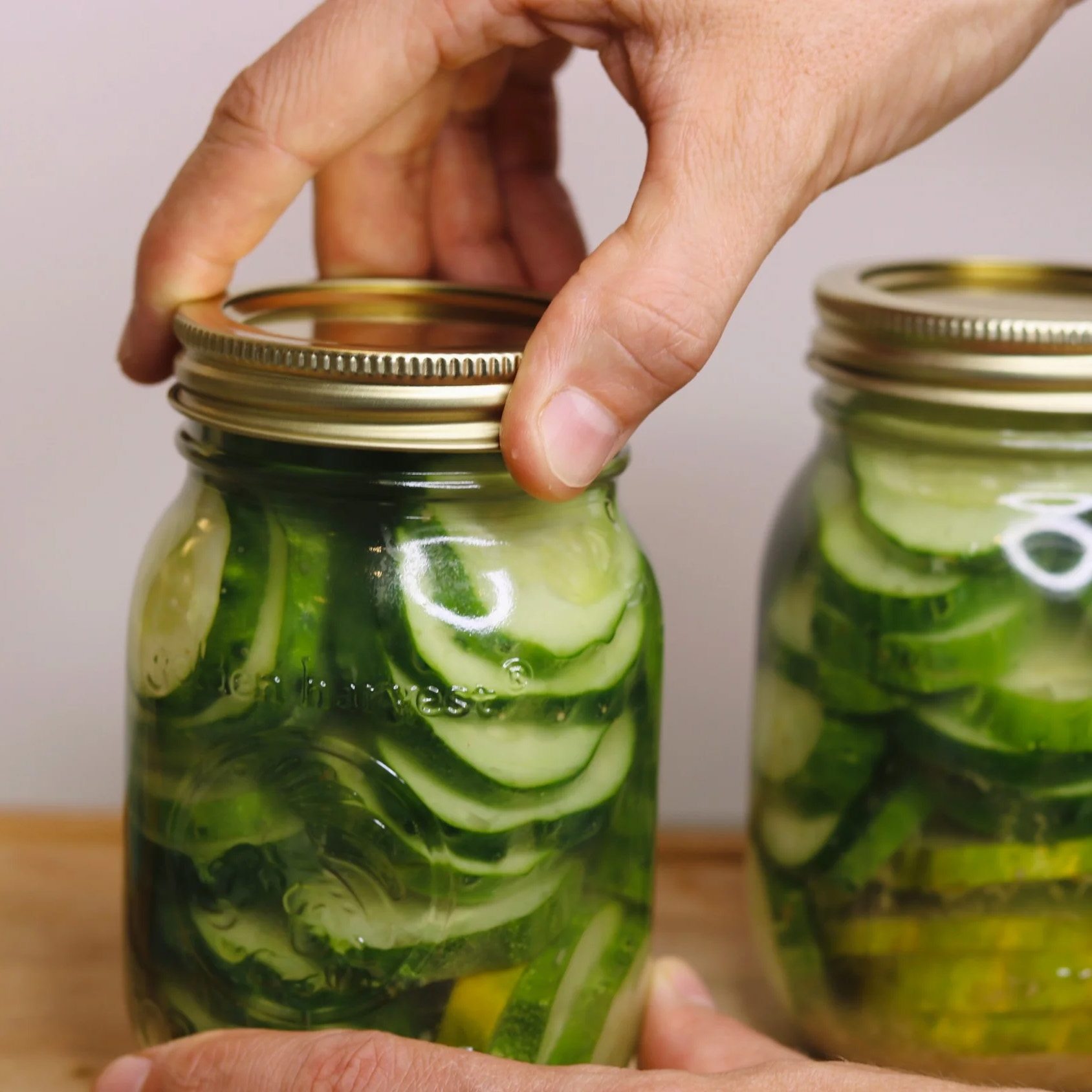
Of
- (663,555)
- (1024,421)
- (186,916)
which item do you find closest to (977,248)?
(663,555)

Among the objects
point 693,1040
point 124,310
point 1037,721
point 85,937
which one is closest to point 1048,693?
point 1037,721

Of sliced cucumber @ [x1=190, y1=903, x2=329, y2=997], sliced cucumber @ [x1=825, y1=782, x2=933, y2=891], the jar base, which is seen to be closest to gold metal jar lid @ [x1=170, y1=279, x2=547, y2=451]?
sliced cucumber @ [x1=190, y1=903, x2=329, y2=997]

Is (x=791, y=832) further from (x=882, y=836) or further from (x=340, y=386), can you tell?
(x=340, y=386)

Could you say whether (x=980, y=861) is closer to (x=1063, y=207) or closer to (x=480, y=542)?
(x=480, y=542)

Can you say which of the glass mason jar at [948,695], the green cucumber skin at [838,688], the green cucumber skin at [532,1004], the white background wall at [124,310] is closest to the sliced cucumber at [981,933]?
the glass mason jar at [948,695]

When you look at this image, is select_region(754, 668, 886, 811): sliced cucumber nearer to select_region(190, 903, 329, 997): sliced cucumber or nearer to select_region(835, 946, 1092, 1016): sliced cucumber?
select_region(835, 946, 1092, 1016): sliced cucumber

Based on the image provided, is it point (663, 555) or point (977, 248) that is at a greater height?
point (977, 248)
